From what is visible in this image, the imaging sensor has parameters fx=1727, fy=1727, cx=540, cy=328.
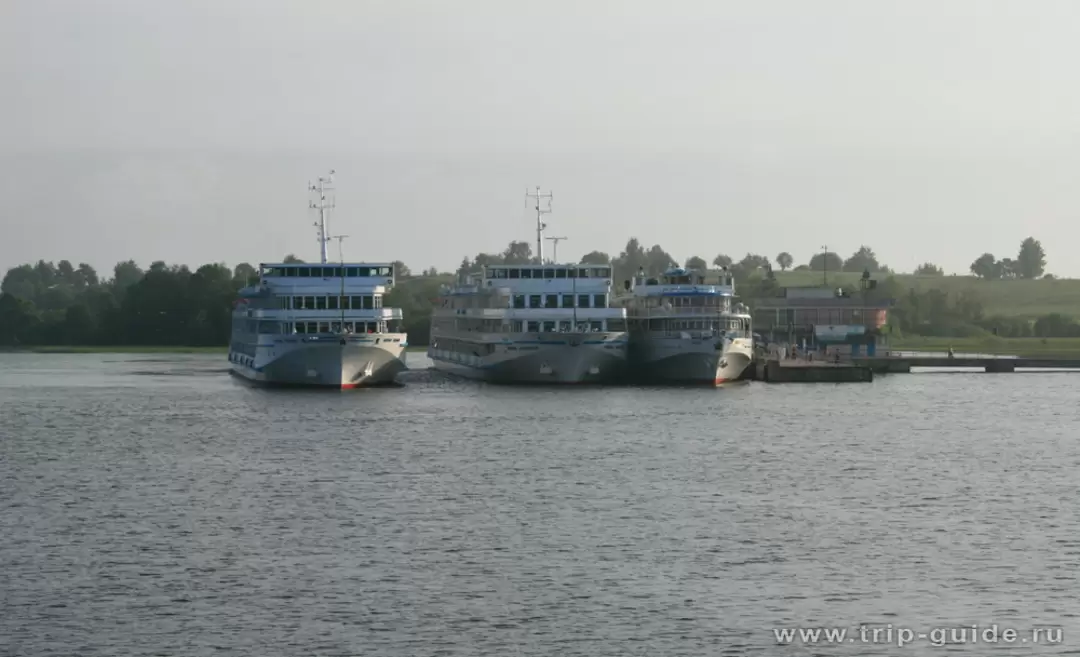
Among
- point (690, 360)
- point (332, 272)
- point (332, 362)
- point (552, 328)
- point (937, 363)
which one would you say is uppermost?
point (332, 272)

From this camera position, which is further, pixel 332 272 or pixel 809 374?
pixel 809 374

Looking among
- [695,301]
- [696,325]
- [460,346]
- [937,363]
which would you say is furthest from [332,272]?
[937,363]

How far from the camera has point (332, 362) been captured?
138125 millimetres

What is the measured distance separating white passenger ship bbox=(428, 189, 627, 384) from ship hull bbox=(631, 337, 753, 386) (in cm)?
310

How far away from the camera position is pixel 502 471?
270ft

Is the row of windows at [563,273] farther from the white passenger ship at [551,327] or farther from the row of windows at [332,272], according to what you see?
the row of windows at [332,272]

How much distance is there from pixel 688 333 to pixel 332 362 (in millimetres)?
31119

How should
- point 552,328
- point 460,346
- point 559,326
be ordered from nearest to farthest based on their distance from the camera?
1. point 559,326
2. point 552,328
3. point 460,346

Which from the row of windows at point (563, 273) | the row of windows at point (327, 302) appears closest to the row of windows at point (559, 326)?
the row of windows at point (563, 273)

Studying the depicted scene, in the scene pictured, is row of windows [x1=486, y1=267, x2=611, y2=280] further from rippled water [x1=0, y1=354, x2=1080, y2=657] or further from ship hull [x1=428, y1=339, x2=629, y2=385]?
rippled water [x1=0, y1=354, x2=1080, y2=657]

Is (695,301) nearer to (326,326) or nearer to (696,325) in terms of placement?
(696,325)

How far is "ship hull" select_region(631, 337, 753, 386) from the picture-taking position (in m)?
148

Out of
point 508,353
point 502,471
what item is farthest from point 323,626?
point 508,353

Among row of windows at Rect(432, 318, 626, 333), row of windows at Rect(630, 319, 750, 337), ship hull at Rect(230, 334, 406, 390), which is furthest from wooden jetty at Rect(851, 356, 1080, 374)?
ship hull at Rect(230, 334, 406, 390)
